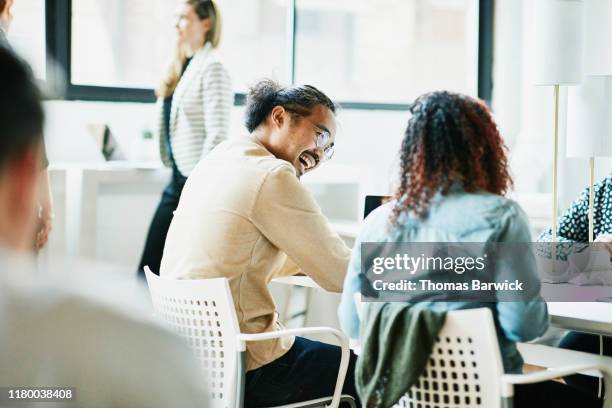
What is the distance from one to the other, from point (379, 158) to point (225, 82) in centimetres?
176

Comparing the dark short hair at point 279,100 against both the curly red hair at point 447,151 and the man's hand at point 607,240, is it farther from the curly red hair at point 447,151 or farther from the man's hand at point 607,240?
the man's hand at point 607,240

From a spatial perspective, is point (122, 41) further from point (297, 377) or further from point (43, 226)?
point (297, 377)

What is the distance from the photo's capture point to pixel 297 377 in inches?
89.7

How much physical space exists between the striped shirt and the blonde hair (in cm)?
5

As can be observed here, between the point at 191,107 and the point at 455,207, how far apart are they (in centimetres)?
234

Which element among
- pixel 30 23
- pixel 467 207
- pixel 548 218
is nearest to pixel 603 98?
pixel 467 207

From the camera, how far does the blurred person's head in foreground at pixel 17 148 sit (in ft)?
2.42

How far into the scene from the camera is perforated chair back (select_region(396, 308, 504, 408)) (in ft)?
5.71

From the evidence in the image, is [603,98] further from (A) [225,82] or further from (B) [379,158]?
(B) [379,158]

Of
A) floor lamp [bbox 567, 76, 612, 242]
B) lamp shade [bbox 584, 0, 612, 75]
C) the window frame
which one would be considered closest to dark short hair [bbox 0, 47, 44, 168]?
floor lamp [bbox 567, 76, 612, 242]

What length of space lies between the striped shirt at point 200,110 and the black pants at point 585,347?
67.2 inches

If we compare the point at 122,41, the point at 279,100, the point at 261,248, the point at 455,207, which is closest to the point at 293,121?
the point at 279,100

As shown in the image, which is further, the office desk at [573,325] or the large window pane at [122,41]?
the large window pane at [122,41]

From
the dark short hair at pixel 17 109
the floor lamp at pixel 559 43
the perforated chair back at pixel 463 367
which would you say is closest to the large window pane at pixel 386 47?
the floor lamp at pixel 559 43
